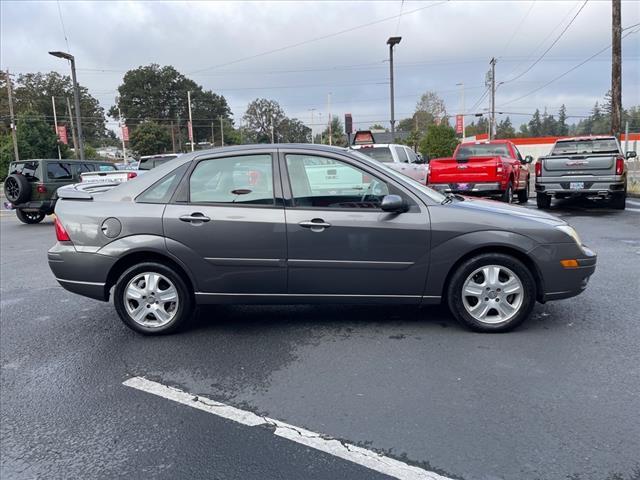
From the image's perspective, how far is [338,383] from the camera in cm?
354

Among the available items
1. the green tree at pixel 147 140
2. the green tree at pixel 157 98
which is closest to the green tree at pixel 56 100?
the green tree at pixel 157 98

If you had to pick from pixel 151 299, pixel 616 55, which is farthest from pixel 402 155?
pixel 151 299

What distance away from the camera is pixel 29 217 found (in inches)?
592

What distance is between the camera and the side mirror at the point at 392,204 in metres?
4.21

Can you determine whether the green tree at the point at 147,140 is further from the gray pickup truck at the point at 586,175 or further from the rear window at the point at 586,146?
the gray pickup truck at the point at 586,175

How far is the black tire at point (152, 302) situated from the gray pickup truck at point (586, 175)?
1056cm

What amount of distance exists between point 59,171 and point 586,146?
14664 mm

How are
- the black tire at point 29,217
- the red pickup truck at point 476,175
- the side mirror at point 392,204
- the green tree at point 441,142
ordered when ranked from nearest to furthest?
the side mirror at point 392,204, the red pickup truck at point 476,175, the black tire at point 29,217, the green tree at point 441,142

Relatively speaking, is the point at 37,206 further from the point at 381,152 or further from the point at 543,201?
the point at 543,201

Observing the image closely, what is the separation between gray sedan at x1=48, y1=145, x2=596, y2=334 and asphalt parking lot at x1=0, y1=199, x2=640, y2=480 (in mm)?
366

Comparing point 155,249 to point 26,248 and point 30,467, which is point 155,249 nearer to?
point 30,467

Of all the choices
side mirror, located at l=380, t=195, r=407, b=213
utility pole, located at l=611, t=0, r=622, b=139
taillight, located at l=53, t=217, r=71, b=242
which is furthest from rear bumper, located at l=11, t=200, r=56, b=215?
utility pole, located at l=611, t=0, r=622, b=139

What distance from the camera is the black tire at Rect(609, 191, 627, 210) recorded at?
40.8ft

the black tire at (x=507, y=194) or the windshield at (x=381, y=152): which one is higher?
the windshield at (x=381, y=152)
